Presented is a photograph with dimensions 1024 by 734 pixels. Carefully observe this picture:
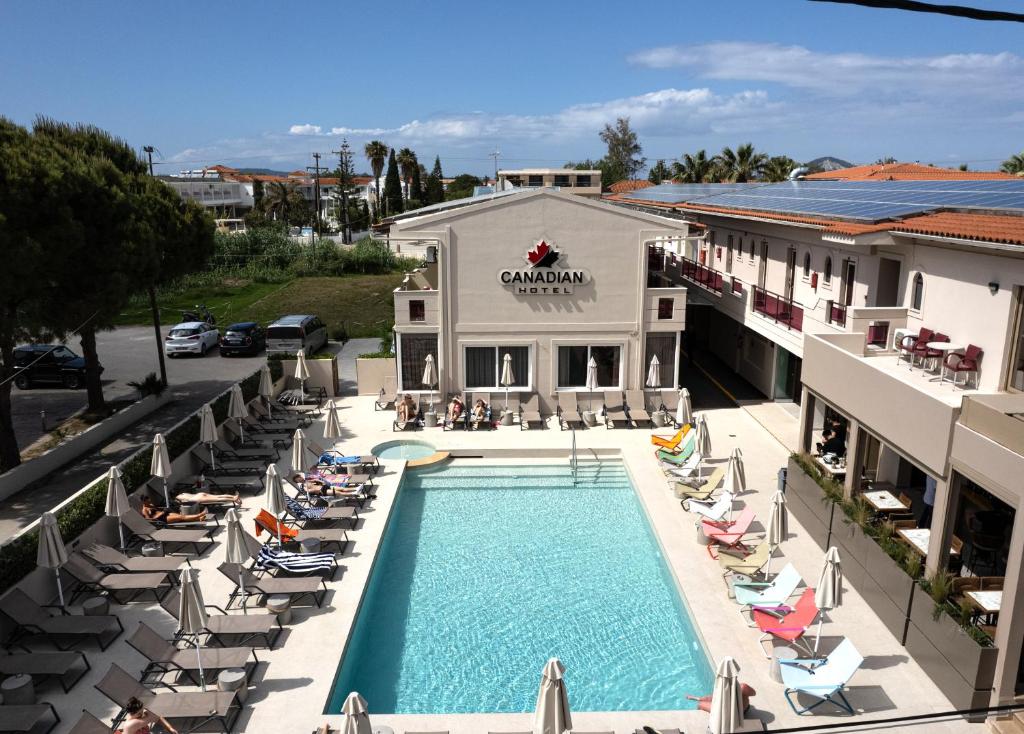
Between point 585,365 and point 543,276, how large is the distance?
3.27m

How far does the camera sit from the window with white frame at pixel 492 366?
23625 millimetres

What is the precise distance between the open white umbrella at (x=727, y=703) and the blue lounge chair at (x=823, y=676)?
1.35 m

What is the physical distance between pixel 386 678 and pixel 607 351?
47.5 ft

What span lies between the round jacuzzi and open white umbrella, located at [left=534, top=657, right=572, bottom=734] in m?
12.1

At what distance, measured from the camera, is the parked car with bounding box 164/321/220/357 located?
33.2 metres

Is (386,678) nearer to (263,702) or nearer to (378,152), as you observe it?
(263,702)

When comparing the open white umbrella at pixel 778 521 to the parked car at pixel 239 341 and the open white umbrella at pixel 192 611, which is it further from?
the parked car at pixel 239 341

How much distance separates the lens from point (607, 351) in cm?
2388

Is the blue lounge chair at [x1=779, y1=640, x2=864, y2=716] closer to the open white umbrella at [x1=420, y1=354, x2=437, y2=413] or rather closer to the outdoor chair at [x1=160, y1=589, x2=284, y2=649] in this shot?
the outdoor chair at [x1=160, y1=589, x2=284, y2=649]

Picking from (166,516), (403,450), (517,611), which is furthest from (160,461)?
(517,611)

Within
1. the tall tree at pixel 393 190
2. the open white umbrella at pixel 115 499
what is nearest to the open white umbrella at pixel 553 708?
the open white umbrella at pixel 115 499

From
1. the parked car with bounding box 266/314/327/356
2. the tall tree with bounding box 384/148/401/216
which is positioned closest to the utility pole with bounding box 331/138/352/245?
the tall tree with bounding box 384/148/401/216

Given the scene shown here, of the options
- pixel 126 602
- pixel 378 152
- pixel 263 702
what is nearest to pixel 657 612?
pixel 263 702

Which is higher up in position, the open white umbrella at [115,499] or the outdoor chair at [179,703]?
the open white umbrella at [115,499]
